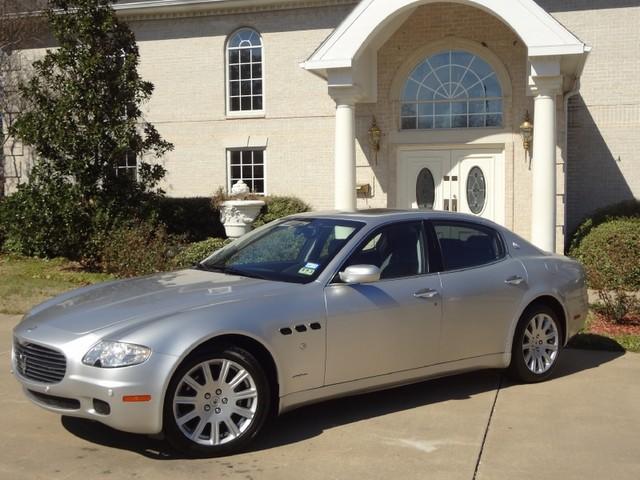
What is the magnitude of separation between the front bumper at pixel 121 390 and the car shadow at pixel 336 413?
311mm

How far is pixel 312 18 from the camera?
17797 mm

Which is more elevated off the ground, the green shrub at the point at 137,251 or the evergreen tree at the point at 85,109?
the evergreen tree at the point at 85,109

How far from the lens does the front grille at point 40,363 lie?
16.0 ft

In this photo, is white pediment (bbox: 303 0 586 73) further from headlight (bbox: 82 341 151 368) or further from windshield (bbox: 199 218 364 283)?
headlight (bbox: 82 341 151 368)

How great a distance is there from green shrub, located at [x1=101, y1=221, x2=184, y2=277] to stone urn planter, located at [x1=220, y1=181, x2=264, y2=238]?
3.52m

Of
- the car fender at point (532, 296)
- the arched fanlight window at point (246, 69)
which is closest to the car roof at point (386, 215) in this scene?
the car fender at point (532, 296)

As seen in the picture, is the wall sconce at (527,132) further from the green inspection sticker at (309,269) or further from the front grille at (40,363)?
the front grille at (40,363)

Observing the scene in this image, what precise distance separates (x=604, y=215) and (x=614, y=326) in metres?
6.41

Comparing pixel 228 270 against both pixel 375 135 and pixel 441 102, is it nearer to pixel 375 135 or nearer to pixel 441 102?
pixel 375 135

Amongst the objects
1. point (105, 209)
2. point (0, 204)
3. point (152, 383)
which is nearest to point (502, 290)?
point (152, 383)

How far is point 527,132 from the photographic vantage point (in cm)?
1529

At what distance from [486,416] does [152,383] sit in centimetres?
259

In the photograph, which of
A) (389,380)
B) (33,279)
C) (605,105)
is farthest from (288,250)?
(605,105)

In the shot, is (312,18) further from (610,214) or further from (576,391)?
(576,391)
